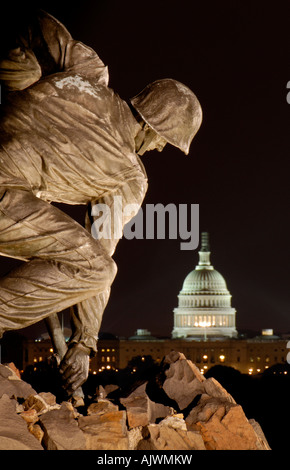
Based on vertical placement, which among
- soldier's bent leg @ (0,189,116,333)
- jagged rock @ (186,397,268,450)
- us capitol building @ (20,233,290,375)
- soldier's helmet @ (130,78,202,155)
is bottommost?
A: us capitol building @ (20,233,290,375)

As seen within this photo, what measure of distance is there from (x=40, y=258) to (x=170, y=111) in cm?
143

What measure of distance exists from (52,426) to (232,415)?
125cm

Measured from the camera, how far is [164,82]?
654cm

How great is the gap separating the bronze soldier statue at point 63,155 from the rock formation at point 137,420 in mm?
572

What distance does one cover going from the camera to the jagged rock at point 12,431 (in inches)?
197

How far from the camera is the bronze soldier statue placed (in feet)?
19.2

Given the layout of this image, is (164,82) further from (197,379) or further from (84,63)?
(197,379)

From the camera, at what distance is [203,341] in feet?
450

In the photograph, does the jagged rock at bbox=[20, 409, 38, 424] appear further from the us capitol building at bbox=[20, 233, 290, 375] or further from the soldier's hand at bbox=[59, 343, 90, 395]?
the us capitol building at bbox=[20, 233, 290, 375]

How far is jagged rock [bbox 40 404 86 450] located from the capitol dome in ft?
438

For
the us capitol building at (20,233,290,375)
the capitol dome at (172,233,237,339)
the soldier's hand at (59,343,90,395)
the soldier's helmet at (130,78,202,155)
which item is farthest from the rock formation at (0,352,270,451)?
the capitol dome at (172,233,237,339)

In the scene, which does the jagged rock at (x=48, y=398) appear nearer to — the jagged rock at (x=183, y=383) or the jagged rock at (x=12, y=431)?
the jagged rock at (x=12, y=431)

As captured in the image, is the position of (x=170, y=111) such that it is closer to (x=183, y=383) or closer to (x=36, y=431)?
(x=183, y=383)

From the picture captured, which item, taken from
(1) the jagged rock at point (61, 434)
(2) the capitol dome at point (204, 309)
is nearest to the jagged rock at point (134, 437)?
(1) the jagged rock at point (61, 434)
